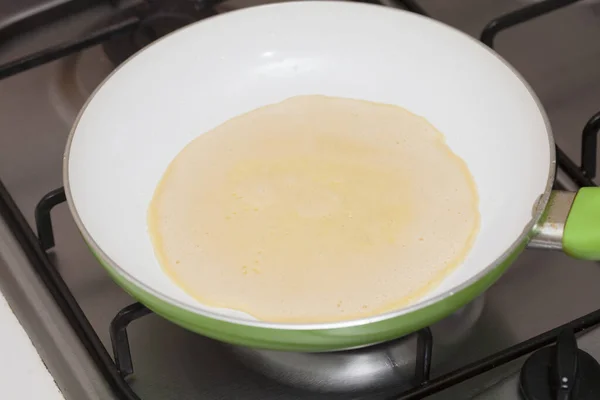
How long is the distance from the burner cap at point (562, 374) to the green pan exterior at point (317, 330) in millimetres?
54

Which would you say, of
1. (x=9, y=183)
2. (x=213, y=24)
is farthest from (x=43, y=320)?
(x=213, y=24)

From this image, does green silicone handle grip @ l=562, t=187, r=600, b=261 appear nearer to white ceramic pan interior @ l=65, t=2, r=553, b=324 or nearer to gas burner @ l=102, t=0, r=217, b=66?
white ceramic pan interior @ l=65, t=2, r=553, b=324

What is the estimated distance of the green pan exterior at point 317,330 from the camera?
47 cm

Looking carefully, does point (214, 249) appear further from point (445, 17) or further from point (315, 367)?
point (445, 17)

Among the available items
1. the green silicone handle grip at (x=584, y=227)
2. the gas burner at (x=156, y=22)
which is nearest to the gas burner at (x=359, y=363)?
the green silicone handle grip at (x=584, y=227)

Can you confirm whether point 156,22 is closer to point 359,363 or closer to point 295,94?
point 295,94

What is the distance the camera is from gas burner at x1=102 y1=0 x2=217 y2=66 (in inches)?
32.2

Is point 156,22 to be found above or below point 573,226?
above

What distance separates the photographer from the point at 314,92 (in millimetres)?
748

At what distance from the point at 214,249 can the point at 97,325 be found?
10 centimetres

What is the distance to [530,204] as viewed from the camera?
590 mm

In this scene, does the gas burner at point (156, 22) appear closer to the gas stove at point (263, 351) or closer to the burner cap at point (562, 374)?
the gas stove at point (263, 351)

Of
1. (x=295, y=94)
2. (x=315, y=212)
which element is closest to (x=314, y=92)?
(x=295, y=94)

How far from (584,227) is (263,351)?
23 cm
